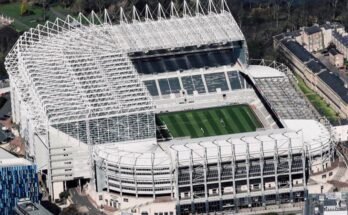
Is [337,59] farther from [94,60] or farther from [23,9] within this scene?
[23,9]

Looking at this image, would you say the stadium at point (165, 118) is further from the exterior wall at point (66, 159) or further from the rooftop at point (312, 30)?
the rooftop at point (312, 30)

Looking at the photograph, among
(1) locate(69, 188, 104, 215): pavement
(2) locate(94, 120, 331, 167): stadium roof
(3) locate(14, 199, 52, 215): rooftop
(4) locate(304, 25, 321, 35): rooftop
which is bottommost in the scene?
(1) locate(69, 188, 104, 215): pavement

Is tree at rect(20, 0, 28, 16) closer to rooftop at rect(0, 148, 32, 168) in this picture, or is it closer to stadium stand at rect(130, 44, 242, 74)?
stadium stand at rect(130, 44, 242, 74)

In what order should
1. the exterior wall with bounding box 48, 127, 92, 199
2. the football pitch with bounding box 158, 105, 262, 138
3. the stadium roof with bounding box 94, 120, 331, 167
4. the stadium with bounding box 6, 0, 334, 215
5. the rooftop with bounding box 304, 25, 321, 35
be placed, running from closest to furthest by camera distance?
the stadium roof with bounding box 94, 120, 331, 167 → the stadium with bounding box 6, 0, 334, 215 → the exterior wall with bounding box 48, 127, 92, 199 → the football pitch with bounding box 158, 105, 262, 138 → the rooftop with bounding box 304, 25, 321, 35

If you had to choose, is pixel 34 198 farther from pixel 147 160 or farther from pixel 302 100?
pixel 302 100

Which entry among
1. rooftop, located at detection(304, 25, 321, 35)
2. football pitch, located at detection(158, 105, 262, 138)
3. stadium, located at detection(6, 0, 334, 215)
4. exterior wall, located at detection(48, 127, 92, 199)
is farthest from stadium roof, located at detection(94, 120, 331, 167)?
rooftop, located at detection(304, 25, 321, 35)

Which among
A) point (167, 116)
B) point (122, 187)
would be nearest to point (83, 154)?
point (122, 187)
